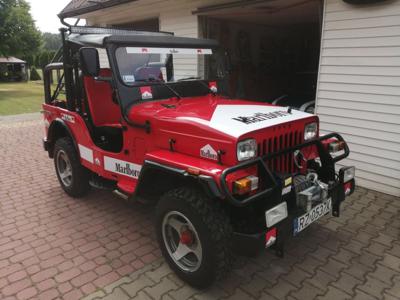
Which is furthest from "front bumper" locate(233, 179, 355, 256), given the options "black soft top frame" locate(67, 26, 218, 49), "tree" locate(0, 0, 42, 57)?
"tree" locate(0, 0, 42, 57)

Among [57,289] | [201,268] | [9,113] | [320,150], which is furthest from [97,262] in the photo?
[9,113]

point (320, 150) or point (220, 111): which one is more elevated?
point (220, 111)

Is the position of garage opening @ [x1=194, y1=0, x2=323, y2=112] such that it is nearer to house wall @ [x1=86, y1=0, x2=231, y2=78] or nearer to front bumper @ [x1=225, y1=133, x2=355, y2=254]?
house wall @ [x1=86, y1=0, x2=231, y2=78]

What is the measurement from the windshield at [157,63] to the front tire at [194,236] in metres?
1.40

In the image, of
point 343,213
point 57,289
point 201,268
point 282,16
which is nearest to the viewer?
point 201,268

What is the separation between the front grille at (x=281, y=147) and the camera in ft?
9.55

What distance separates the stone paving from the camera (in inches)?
114

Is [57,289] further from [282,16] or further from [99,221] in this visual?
[282,16]

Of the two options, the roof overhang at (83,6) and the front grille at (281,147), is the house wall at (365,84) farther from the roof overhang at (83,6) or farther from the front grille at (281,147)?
the roof overhang at (83,6)

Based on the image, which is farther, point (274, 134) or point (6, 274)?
point (6, 274)

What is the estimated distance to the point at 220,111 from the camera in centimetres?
321

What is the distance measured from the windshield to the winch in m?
1.79

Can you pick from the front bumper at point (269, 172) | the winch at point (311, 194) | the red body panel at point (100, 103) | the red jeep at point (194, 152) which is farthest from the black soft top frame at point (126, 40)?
the winch at point (311, 194)

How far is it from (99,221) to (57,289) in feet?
4.10
